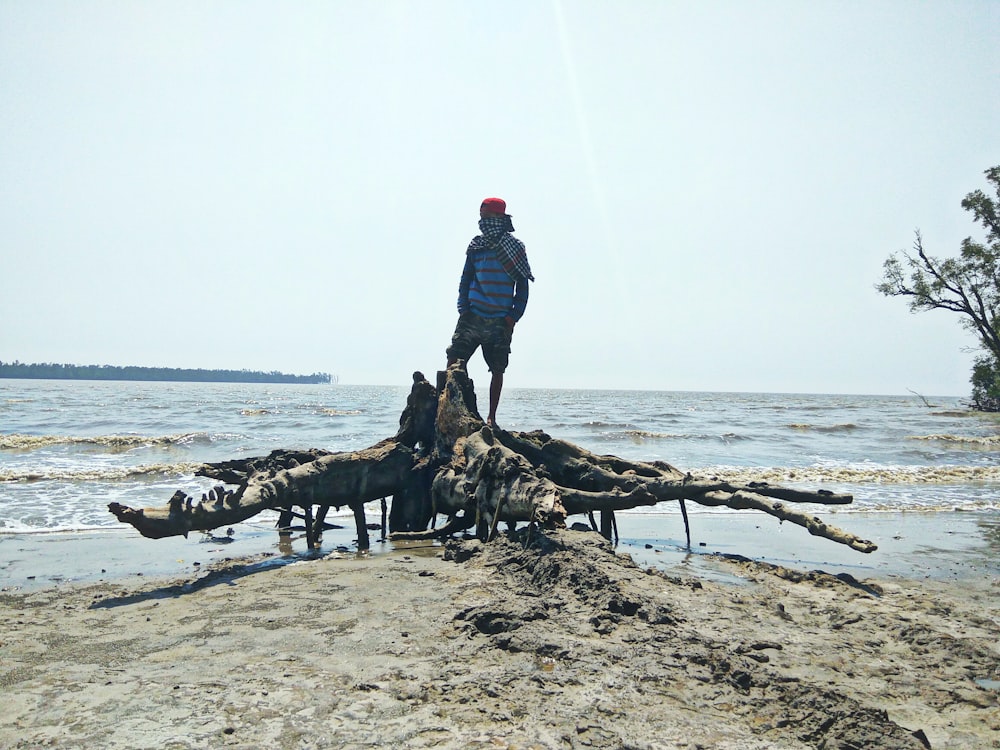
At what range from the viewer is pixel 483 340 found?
7.25m

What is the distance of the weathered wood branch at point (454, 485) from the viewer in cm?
470

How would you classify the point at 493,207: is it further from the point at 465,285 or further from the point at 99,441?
the point at 99,441

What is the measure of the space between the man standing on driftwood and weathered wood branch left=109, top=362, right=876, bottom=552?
355mm

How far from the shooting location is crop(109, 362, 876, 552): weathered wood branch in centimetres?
470

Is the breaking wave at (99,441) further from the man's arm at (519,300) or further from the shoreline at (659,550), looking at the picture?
the man's arm at (519,300)

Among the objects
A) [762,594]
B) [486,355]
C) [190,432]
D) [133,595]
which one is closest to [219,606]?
[133,595]

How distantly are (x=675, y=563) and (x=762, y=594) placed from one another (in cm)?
132

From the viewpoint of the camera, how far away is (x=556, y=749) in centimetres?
210

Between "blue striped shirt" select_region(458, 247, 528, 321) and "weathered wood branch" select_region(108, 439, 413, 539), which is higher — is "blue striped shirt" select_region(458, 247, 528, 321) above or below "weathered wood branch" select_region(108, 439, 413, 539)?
above

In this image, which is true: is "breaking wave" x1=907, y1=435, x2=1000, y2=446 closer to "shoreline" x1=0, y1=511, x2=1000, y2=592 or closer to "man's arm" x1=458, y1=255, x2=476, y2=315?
"shoreline" x1=0, y1=511, x2=1000, y2=592

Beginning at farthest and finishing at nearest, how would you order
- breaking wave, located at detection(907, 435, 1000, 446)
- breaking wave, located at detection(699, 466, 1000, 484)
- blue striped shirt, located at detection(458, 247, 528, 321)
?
breaking wave, located at detection(907, 435, 1000, 446) < breaking wave, located at detection(699, 466, 1000, 484) < blue striped shirt, located at detection(458, 247, 528, 321)

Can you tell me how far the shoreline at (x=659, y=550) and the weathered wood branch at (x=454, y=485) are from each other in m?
0.54

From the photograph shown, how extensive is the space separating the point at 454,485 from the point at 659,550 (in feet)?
7.27

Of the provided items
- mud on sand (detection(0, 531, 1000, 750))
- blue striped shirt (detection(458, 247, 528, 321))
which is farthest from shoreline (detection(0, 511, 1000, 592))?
blue striped shirt (detection(458, 247, 528, 321))
